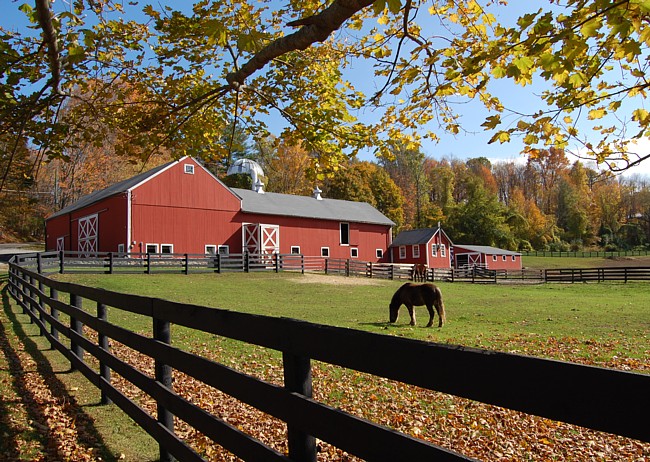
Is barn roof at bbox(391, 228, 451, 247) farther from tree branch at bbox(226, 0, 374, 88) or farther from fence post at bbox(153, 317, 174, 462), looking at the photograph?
fence post at bbox(153, 317, 174, 462)

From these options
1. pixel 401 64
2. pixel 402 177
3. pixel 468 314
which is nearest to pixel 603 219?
pixel 402 177

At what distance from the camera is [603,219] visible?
7725cm

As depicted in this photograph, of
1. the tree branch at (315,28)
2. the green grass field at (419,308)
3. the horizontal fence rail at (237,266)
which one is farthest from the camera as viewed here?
the horizontal fence rail at (237,266)

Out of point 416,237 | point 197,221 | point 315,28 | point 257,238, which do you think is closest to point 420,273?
point 416,237

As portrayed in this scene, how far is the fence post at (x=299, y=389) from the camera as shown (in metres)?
2.32

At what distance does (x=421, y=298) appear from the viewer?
450 inches

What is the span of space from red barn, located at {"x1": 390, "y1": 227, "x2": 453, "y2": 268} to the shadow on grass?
37699mm

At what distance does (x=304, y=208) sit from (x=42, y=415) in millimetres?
33078

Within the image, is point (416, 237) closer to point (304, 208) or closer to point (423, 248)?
point (423, 248)

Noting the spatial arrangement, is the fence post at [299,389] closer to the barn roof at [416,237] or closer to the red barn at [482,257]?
the barn roof at [416,237]

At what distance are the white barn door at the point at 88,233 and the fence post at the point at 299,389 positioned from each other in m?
31.9

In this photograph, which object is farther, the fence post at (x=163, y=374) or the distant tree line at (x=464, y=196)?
the distant tree line at (x=464, y=196)

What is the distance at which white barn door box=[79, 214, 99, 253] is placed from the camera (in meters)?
31.2

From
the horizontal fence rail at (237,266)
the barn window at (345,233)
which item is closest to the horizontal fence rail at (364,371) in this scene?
the horizontal fence rail at (237,266)
